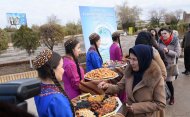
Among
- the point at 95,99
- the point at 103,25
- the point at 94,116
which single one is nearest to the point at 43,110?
the point at 94,116

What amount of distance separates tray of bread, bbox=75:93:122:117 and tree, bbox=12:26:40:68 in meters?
11.9

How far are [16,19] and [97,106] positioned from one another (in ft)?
80.3

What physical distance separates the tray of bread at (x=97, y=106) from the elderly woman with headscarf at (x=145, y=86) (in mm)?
241

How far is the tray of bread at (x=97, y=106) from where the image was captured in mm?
3014

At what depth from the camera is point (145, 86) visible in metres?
2.87

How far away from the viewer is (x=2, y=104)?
0.73 metres

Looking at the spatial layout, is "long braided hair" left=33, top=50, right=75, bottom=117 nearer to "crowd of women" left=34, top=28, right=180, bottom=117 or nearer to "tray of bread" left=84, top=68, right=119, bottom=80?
"crowd of women" left=34, top=28, right=180, bottom=117

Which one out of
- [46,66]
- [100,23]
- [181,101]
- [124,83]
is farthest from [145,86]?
[100,23]

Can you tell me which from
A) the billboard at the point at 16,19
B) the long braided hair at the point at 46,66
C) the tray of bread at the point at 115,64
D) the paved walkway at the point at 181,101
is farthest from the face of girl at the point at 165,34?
the billboard at the point at 16,19

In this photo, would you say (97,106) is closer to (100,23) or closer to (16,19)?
(100,23)

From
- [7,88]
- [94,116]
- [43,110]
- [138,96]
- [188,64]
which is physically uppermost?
[7,88]

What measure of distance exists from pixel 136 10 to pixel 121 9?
176 inches

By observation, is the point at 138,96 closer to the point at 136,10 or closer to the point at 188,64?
the point at 188,64

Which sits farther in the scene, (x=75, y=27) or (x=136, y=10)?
(x=136, y=10)
